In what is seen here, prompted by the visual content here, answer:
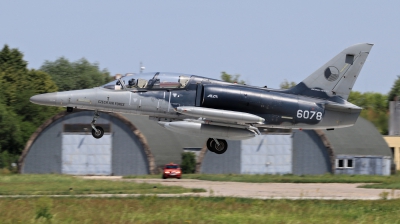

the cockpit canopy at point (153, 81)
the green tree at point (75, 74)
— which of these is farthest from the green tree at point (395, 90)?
the cockpit canopy at point (153, 81)

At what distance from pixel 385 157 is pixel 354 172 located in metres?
3.01

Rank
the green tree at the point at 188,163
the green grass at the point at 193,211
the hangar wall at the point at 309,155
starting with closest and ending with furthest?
1. the green grass at the point at 193,211
2. the hangar wall at the point at 309,155
3. the green tree at the point at 188,163

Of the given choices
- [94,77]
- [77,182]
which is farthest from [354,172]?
[94,77]

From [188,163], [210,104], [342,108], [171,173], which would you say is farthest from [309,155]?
[210,104]

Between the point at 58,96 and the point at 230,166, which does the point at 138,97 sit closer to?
the point at 58,96

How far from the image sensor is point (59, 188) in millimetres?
33625

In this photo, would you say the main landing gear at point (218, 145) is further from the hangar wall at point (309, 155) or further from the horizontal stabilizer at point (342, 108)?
the hangar wall at point (309, 155)

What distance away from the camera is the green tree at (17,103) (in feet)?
204

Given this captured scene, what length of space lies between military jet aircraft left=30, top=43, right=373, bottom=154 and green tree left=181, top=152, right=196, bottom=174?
24304mm

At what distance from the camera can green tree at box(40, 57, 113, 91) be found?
103438 mm

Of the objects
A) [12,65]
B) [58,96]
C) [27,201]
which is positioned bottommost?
[27,201]

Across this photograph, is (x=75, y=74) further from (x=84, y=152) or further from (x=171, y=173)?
(x=171, y=173)

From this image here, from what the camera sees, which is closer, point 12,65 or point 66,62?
point 12,65

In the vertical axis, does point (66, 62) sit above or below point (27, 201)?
above
